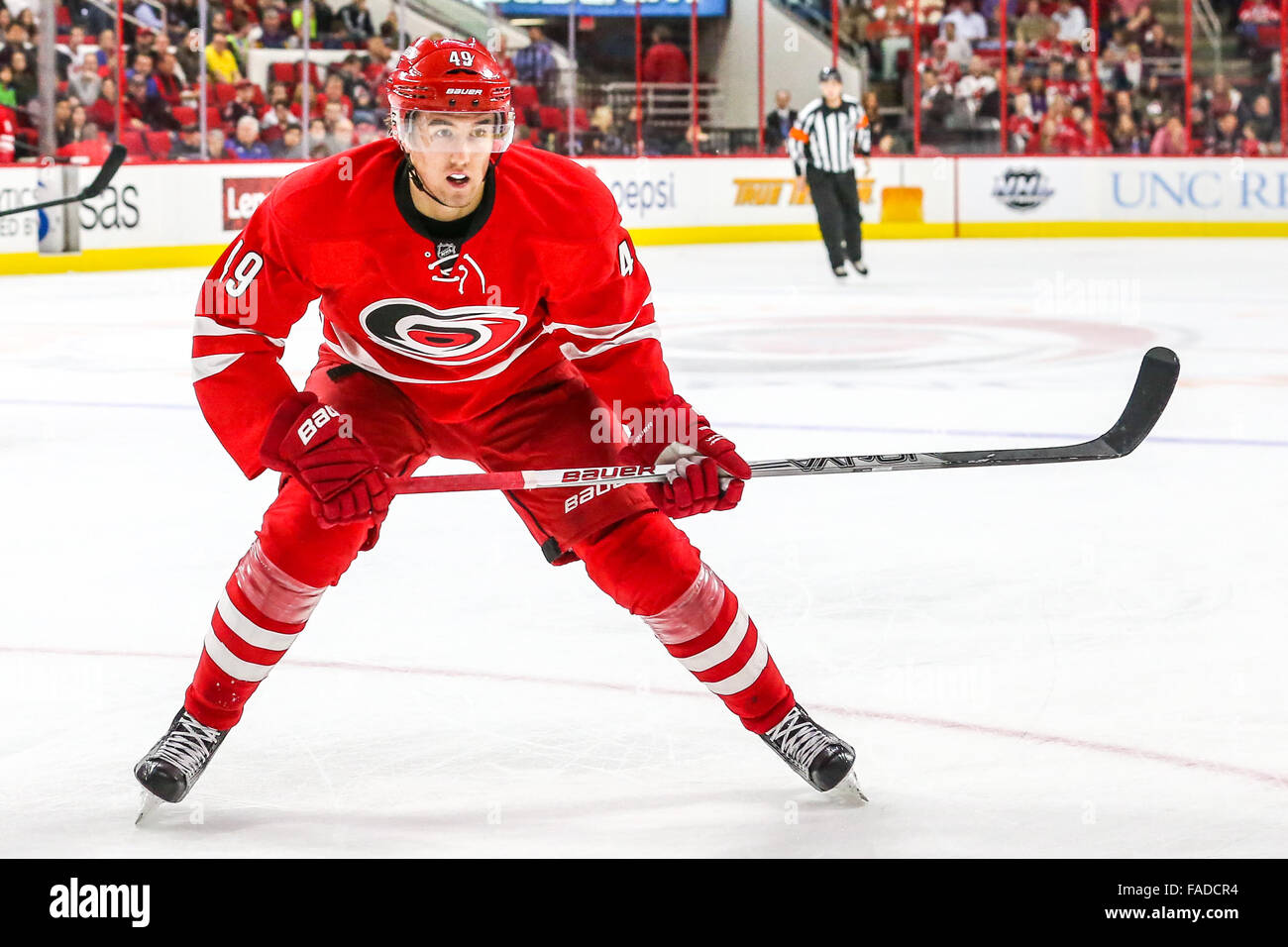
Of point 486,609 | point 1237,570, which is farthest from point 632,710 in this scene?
point 1237,570

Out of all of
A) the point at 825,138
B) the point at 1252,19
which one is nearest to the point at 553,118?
the point at 825,138

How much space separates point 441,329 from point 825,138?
9.36 meters

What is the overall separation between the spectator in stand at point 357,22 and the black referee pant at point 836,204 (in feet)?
12.3

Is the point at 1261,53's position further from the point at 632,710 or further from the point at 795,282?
the point at 632,710

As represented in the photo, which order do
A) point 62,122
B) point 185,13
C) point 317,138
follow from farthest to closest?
1. point 317,138
2. point 185,13
3. point 62,122

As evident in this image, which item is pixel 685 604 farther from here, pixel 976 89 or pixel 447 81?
pixel 976 89

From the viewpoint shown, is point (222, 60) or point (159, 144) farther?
point (222, 60)

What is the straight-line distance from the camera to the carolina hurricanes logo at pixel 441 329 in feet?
7.27

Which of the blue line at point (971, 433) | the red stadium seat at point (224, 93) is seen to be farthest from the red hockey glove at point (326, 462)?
the red stadium seat at point (224, 93)

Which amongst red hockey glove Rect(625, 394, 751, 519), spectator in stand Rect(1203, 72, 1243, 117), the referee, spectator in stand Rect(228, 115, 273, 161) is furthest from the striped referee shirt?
red hockey glove Rect(625, 394, 751, 519)

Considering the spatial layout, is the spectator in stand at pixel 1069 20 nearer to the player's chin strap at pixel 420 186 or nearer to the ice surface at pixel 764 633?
the ice surface at pixel 764 633

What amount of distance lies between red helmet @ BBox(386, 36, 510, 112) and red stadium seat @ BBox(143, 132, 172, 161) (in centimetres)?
964

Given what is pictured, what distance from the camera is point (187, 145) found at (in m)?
11.6
